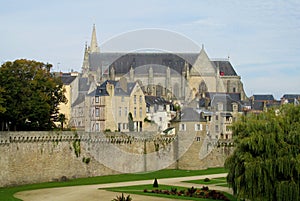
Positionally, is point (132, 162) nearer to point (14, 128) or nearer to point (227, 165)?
point (14, 128)

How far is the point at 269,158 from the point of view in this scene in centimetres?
2719

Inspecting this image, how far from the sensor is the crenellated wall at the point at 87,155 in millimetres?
37981

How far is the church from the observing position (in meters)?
91.3

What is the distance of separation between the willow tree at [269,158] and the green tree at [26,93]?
59.6ft

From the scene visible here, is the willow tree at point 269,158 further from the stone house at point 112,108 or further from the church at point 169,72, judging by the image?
the church at point 169,72

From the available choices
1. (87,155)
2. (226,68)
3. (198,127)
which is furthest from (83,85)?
(226,68)

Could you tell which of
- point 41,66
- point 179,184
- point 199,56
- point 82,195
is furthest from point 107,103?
point 199,56

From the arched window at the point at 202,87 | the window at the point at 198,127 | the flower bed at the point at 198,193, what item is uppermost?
the arched window at the point at 202,87

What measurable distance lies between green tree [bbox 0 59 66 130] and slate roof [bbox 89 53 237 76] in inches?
1795

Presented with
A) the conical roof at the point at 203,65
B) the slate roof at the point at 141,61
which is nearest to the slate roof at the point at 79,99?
the slate roof at the point at 141,61

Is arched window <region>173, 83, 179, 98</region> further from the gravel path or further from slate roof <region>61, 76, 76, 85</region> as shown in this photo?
the gravel path

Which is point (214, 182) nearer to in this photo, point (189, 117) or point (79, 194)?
point (79, 194)

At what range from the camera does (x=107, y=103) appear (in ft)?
204

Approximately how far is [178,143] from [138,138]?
4335 millimetres
